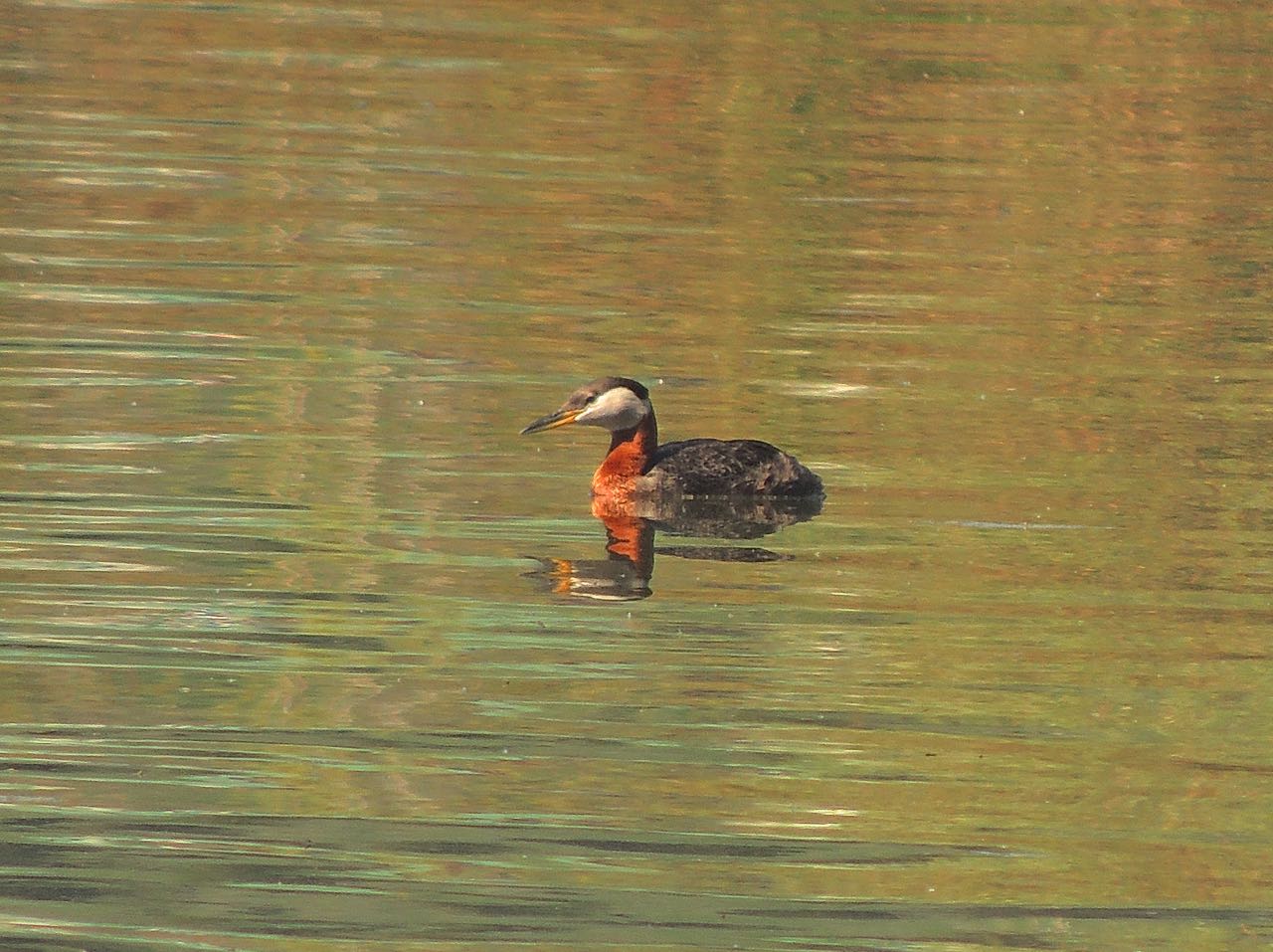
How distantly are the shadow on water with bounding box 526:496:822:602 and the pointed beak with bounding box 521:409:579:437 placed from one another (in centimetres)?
50

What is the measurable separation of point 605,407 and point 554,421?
20cm

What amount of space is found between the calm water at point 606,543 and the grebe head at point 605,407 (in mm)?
320

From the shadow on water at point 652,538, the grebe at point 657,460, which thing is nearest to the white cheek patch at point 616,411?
the grebe at point 657,460

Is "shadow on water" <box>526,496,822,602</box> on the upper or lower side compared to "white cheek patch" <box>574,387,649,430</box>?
lower

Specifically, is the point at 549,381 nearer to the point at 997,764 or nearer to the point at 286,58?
the point at 997,764

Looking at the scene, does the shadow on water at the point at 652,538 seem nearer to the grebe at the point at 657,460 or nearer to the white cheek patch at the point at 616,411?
the grebe at the point at 657,460

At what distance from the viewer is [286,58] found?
23.3 metres

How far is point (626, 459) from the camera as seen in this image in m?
10.6

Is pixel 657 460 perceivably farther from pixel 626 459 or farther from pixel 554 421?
pixel 554 421

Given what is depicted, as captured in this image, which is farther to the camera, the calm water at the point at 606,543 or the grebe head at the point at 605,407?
the grebe head at the point at 605,407

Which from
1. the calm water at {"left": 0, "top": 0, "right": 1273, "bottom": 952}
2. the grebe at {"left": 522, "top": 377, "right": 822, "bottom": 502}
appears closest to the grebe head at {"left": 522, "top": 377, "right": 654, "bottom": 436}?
the grebe at {"left": 522, "top": 377, "right": 822, "bottom": 502}

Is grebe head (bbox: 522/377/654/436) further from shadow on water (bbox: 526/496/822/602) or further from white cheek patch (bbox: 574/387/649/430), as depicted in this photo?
shadow on water (bbox: 526/496/822/602)

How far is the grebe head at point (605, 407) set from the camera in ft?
35.3

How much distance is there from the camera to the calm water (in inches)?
257
